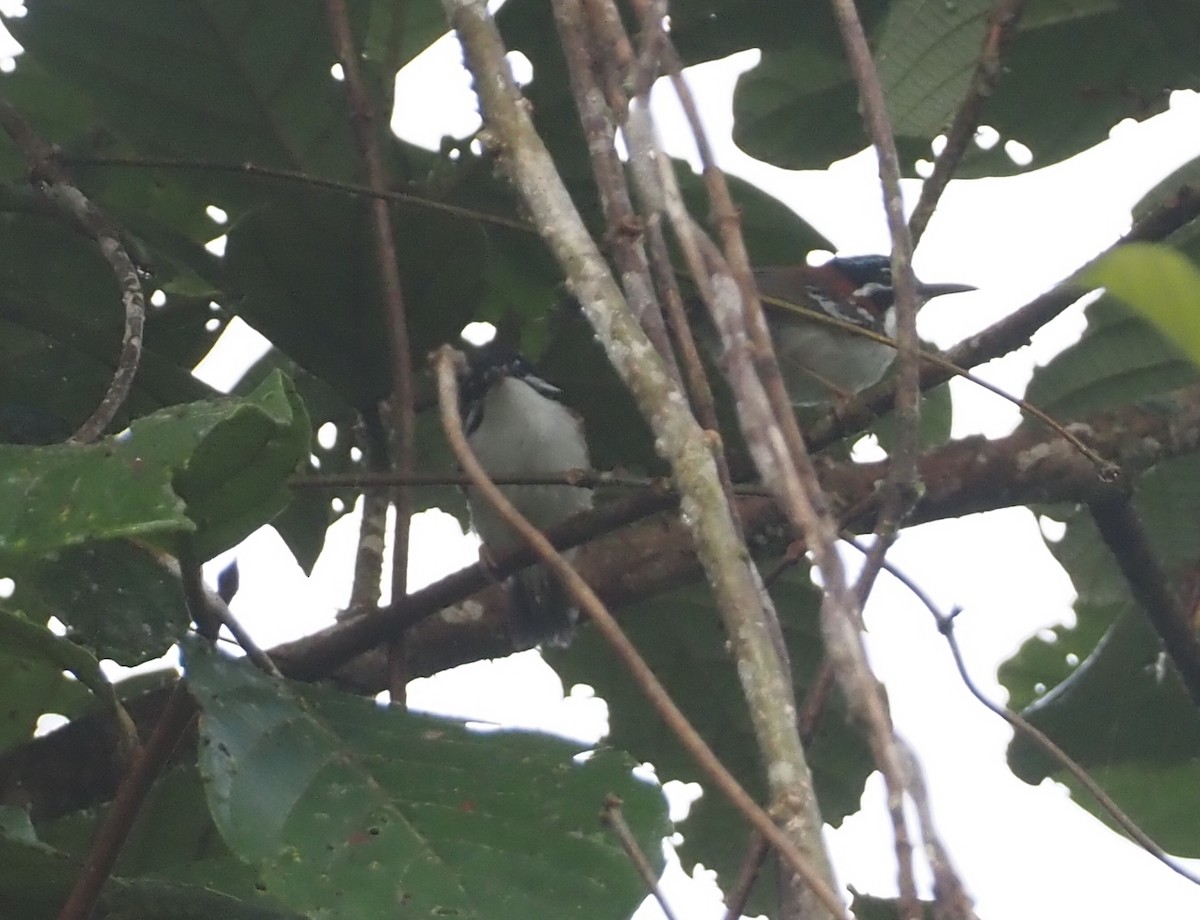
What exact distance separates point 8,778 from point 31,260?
3.17 ft

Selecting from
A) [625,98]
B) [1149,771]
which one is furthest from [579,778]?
[1149,771]

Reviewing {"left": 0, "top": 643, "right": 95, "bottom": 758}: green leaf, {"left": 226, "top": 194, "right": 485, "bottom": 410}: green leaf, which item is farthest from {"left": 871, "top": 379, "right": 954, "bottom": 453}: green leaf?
{"left": 0, "top": 643, "right": 95, "bottom": 758}: green leaf

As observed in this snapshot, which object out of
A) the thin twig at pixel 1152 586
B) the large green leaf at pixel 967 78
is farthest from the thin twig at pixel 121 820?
the large green leaf at pixel 967 78

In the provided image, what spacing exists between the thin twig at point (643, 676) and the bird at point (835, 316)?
238 cm

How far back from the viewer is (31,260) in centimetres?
257

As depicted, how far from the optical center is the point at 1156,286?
411 mm

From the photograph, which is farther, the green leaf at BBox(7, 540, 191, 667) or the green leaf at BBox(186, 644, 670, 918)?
the green leaf at BBox(7, 540, 191, 667)

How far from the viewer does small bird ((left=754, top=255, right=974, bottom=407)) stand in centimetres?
418

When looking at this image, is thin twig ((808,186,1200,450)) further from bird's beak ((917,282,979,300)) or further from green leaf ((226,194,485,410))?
bird's beak ((917,282,979,300))

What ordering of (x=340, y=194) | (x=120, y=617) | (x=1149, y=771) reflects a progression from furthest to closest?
1. (x=1149, y=771)
2. (x=340, y=194)
3. (x=120, y=617)

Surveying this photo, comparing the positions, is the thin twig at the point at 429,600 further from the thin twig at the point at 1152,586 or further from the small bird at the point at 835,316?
the small bird at the point at 835,316

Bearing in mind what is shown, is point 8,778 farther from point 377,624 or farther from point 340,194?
point 340,194

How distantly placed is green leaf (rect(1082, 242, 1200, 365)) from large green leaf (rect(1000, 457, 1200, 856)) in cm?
184

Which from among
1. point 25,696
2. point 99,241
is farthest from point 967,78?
point 25,696
